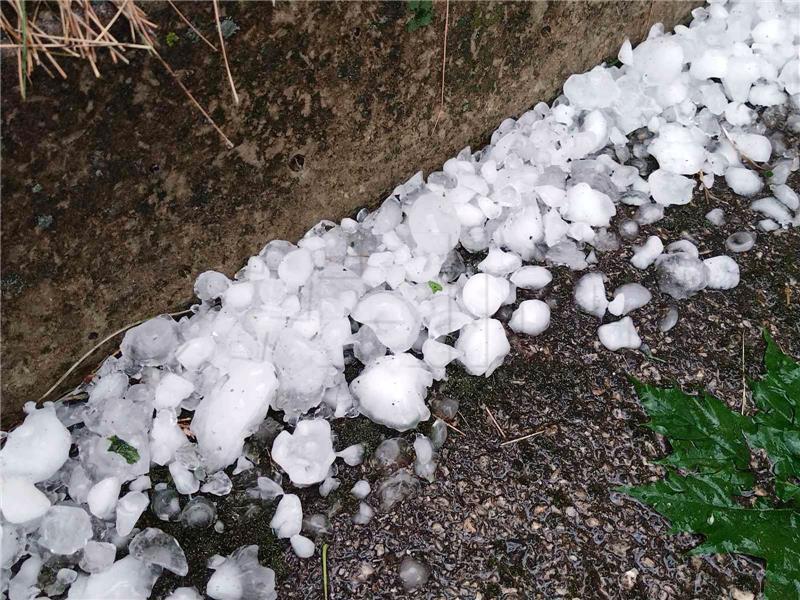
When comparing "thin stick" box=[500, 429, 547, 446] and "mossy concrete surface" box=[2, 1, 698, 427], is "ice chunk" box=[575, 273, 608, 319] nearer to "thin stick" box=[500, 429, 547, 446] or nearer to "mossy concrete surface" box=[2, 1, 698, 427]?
"thin stick" box=[500, 429, 547, 446]

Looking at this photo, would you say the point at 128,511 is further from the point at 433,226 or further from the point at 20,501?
the point at 433,226

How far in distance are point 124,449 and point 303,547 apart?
485 mm

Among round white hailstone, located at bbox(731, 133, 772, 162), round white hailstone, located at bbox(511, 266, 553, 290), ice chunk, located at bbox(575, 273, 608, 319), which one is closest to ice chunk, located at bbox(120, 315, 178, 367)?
round white hailstone, located at bbox(511, 266, 553, 290)

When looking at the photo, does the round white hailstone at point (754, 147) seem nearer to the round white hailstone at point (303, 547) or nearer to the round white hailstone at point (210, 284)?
the round white hailstone at point (210, 284)

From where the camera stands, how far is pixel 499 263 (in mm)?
2000

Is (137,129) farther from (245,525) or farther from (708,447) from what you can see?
(708,447)

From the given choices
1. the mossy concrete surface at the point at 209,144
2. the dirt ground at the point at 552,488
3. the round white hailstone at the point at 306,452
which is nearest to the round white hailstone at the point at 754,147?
the dirt ground at the point at 552,488

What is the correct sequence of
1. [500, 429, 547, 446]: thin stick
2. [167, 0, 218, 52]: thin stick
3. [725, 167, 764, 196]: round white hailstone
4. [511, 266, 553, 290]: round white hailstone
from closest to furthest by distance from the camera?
[167, 0, 218, 52]: thin stick → [500, 429, 547, 446]: thin stick → [511, 266, 553, 290]: round white hailstone → [725, 167, 764, 196]: round white hailstone

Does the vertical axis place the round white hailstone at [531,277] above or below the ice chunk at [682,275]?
above

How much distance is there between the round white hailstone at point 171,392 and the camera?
1722 millimetres

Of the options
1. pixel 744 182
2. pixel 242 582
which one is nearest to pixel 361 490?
pixel 242 582

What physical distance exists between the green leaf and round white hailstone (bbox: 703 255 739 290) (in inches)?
63.7

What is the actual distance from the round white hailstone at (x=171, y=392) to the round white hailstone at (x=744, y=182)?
5.86ft

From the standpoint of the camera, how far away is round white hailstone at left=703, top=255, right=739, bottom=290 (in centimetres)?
200
